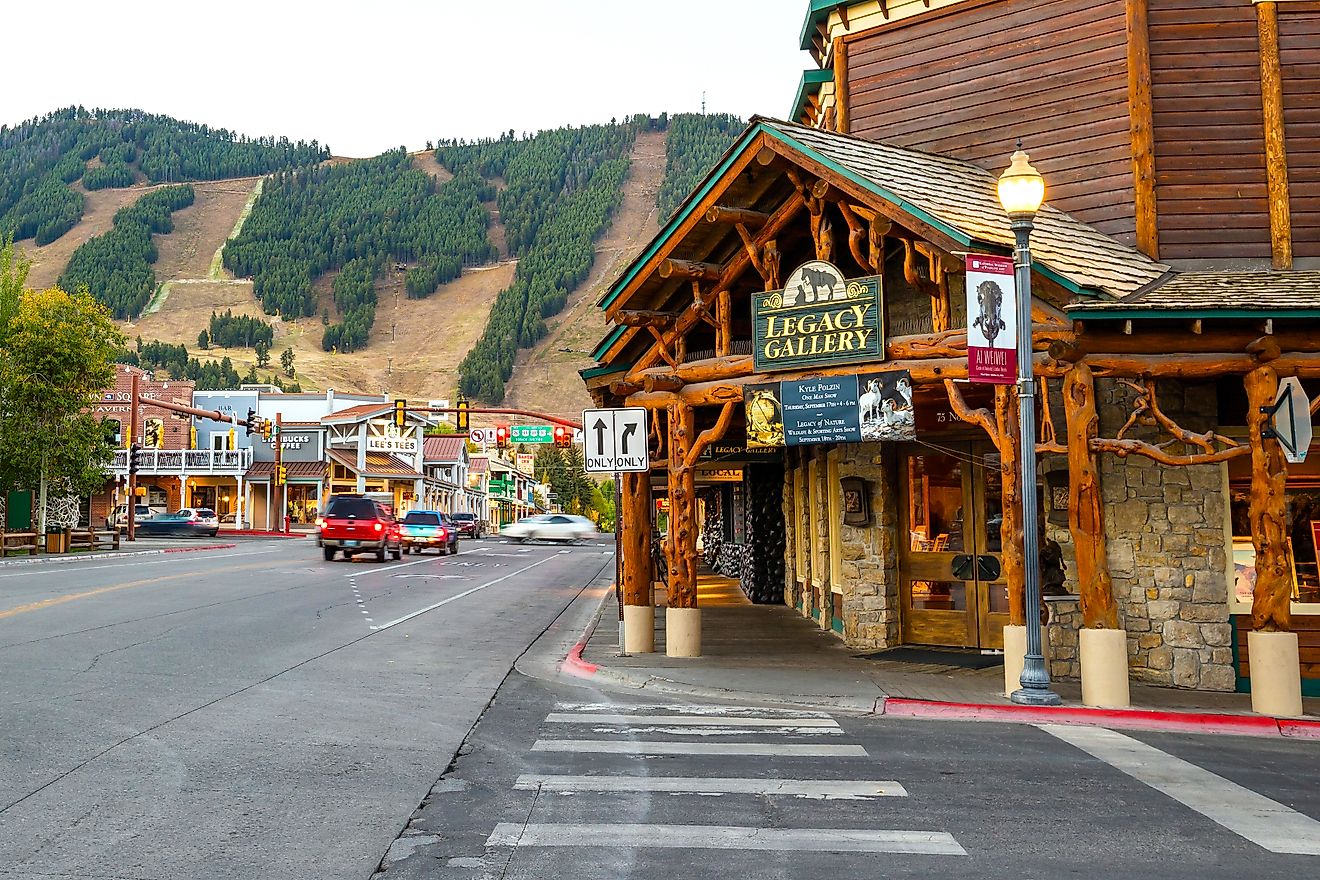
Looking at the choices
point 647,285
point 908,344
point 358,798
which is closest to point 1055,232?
point 908,344

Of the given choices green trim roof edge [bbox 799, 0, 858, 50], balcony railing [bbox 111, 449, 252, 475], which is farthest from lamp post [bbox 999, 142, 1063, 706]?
balcony railing [bbox 111, 449, 252, 475]

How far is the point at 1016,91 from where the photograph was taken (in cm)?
1563

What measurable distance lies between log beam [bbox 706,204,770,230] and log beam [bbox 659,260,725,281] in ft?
2.33

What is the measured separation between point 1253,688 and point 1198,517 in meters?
2.23

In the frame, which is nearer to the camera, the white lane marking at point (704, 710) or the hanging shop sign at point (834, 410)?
the white lane marking at point (704, 710)

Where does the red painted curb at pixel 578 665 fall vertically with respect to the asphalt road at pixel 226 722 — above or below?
below

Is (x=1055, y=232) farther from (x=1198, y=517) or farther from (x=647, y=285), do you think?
(x=647, y=285)

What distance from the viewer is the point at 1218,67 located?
47.4 feet

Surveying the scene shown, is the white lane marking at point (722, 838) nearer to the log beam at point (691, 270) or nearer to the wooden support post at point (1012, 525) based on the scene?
the wooden support post at point (1012, 525)

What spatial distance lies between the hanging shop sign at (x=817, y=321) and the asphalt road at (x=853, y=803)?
4.31 m

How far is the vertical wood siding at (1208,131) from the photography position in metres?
14.2

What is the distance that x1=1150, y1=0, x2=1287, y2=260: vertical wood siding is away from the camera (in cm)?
1418

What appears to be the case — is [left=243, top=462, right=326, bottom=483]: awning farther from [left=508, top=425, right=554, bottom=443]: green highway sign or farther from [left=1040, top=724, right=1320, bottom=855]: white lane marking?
[left=1040, top=724, right=1320, bottom=855]: white lane marking

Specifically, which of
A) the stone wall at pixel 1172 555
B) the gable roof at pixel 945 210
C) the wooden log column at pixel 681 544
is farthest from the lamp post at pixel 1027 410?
the wooden log column at pixel 681 544
